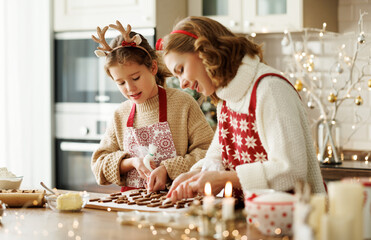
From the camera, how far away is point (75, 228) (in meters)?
1.35

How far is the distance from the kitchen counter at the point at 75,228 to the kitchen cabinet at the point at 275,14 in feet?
6.40

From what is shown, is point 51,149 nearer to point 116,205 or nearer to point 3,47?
point 3,47

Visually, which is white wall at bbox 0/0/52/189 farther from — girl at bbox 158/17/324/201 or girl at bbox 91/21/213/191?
girl at bbox 158/17/324/201

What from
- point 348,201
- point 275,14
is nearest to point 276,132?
point 348,201

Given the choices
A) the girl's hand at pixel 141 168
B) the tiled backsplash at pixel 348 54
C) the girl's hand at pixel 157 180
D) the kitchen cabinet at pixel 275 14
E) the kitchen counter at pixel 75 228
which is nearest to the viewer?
the kitchen counter at pixel 75 228

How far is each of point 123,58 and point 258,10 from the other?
57.3 inches

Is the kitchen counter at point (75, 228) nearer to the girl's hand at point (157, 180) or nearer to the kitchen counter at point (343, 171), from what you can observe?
the girl's hand at point (157, 180)

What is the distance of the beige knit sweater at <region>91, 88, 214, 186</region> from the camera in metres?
2.05

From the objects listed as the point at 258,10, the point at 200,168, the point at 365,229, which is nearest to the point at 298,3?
the point at 258,10

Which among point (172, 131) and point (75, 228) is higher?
point (172, 131)

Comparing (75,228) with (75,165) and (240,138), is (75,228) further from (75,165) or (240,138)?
(75,165)

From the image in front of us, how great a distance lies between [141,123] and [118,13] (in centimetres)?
142

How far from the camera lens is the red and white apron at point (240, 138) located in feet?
5.01

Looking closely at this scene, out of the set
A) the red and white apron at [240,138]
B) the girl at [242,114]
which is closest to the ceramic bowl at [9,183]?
the girl at [242,114]
